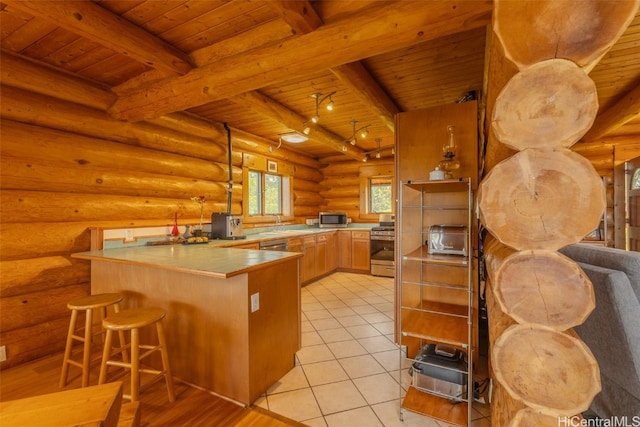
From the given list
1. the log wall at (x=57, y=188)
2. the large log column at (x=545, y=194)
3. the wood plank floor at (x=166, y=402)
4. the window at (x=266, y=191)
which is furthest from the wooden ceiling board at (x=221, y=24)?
the wood plank floor at (x=166, y=402)

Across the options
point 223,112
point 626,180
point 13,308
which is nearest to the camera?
point 13,308

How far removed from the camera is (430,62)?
8.20 ft

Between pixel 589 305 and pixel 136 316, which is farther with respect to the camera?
pixel 136 316

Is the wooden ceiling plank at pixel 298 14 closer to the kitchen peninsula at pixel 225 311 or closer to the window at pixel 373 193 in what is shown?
the kitchen peninsula at pixel 225 311

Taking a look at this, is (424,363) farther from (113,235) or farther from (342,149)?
(342,149)

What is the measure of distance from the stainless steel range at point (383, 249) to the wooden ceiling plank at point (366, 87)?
2467mm

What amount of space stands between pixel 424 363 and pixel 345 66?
234 centimetres

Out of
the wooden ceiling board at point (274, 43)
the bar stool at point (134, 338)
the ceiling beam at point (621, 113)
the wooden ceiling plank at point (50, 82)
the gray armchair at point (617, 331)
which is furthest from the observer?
the ceiling beam at point (621, 113)

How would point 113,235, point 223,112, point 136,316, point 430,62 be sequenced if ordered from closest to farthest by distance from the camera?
point 136,316
point 430,62
point 113,235
point 223,112

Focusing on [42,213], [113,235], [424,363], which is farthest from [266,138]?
[424,363]

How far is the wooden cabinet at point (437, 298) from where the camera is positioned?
1722mm

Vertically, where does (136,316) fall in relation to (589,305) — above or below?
below

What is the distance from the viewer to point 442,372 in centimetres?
184

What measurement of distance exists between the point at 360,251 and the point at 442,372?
3.80 m
